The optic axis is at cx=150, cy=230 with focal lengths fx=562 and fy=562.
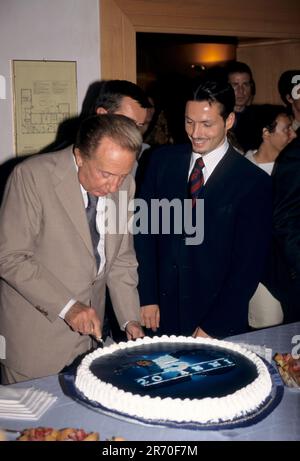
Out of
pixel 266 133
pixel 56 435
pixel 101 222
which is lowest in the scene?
pixel 56 435

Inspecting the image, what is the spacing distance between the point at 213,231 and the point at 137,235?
395 mm

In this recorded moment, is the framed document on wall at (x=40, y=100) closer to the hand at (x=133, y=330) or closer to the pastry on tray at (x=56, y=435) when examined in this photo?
the hand at (x=133, y=330)

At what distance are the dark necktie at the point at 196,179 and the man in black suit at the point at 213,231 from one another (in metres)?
0.01

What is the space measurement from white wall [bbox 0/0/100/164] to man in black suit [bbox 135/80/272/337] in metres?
1.46

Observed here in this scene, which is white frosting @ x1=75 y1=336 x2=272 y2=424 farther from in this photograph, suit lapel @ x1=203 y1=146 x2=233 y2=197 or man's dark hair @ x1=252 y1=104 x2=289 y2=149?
man's dark hair @ x1=252 y1=104 x2=289 y2=149

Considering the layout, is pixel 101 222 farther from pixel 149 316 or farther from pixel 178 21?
pixel 178 21

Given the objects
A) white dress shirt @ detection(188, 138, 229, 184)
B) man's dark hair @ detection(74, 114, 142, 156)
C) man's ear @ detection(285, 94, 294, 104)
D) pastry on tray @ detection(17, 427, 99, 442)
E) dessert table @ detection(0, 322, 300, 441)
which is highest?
man's ear @ detection(285, 94, 294, 104)

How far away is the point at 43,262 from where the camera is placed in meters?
2.03

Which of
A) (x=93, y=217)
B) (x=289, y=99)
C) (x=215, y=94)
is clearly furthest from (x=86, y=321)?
(x=289, y=99)

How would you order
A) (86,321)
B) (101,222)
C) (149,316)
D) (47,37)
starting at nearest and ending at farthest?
1. (86,321)
2. (101,222)
3. (149,316)
4. (47,37)

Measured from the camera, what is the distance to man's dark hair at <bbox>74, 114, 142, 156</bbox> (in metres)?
1.89

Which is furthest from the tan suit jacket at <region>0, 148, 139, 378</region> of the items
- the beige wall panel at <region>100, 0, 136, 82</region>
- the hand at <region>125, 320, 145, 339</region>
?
the beige wall panel at <region>100, 0, 136, 82</region>

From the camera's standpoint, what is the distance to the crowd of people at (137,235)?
1948 mm
